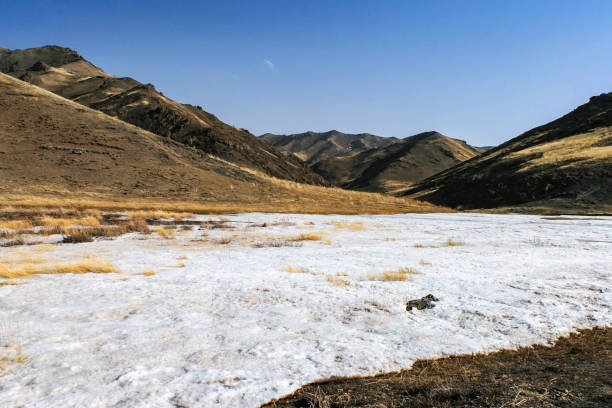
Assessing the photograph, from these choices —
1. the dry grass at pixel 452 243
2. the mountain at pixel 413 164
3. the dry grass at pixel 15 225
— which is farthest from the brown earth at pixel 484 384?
the mountain at pixel 413 164

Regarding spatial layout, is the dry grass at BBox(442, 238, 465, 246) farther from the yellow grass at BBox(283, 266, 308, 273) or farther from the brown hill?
the brown hill

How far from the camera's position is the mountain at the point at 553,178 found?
4300cm

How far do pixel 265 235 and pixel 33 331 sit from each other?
12.0m

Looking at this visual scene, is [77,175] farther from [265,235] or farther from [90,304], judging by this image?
[90,304]

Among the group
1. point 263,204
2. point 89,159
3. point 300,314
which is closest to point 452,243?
point 300,314

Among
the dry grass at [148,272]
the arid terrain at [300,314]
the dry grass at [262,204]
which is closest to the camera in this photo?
the arid terrain at [300,314]

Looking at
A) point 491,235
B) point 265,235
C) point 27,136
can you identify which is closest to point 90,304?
point 265,235

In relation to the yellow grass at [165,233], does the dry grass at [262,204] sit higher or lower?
higher

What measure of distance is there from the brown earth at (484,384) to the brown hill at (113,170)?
89.1 feet

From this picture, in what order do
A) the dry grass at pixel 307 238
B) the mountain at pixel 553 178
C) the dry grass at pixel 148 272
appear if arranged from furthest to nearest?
the mountain at pixel 553 178, the dry grass at pixel 307 238, the dry grass at pixel 148 272

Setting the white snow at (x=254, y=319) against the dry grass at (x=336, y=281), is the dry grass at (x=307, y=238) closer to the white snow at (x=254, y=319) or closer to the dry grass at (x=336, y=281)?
the white snow at (x=254, y=319)

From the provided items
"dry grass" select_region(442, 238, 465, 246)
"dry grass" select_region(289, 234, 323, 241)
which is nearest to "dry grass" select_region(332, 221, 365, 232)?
"dry grass" select_region(289, 234, 323, 241)

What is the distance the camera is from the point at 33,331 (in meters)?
5.62

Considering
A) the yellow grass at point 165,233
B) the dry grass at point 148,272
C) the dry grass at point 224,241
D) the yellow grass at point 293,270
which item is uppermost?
the yellow grass at point 165,233
